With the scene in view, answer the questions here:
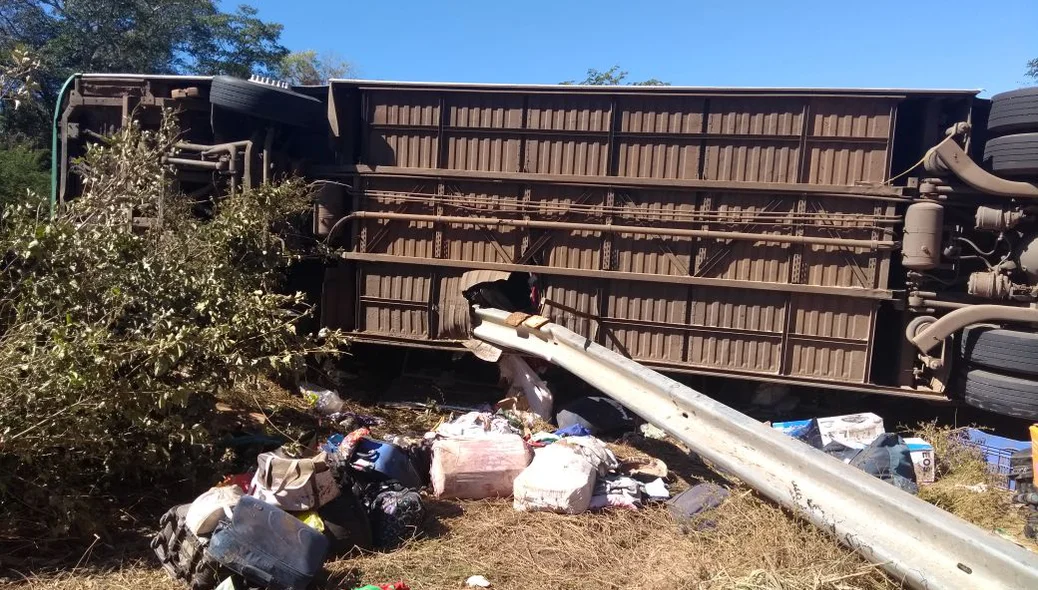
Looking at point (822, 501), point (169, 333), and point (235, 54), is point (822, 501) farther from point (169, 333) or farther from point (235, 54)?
point (235, 54)

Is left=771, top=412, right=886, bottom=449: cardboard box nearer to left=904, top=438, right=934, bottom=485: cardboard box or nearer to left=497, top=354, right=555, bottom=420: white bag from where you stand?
left=904, top=438, right=934, bottom=485: cardboard box

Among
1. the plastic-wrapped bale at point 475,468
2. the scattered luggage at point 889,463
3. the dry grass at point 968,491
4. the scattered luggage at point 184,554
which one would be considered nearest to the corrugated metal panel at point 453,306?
the plastic-wrapped bale at point 475,468

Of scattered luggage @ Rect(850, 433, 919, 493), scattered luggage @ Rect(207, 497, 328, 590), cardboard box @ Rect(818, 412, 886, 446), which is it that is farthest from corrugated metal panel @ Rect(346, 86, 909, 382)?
scattered luggage @ Rect(207, 497, 328, 590)

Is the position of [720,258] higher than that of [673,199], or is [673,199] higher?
[673,199]

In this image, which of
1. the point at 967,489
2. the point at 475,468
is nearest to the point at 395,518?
the point at 475,468

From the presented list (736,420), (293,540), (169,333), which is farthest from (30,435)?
(736,420)

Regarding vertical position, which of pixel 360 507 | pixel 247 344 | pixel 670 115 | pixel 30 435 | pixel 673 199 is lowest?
pixel 360 507

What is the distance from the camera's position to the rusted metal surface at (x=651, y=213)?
661 cm

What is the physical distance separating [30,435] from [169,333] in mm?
980

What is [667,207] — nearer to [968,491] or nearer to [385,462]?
[968,491]

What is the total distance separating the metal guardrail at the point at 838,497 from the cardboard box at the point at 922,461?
7.05 feet

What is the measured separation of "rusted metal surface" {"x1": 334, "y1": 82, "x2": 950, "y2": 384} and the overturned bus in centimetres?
2

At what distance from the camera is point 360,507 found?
4.32 meters

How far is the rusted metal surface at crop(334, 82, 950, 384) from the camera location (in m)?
6.61
